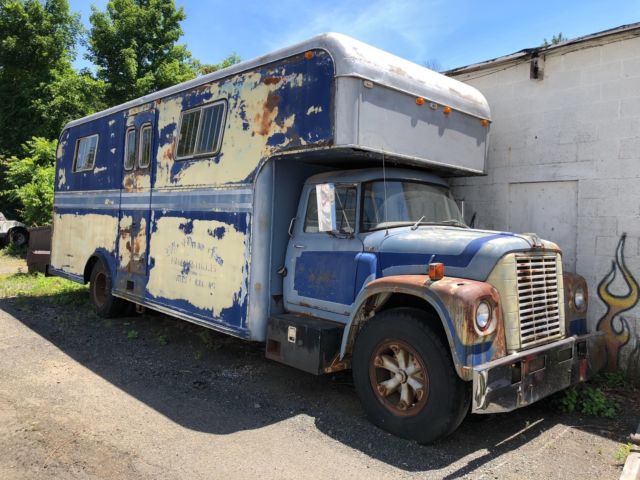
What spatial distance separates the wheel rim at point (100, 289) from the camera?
8500 mm

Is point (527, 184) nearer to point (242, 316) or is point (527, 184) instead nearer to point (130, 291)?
point (242, 316)

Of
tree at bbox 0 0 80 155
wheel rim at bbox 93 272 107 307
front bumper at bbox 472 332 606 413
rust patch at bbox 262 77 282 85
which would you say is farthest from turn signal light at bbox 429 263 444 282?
tree at bbox 0 0 80 155

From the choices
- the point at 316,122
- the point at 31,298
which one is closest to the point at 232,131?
the point at 316,122

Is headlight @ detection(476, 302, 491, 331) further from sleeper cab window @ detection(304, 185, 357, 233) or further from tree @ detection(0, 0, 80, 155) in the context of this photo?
tree @ detection(0, 0, 80, 155)

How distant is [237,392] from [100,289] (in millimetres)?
4352

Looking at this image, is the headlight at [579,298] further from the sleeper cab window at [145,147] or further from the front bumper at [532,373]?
the sleeper cab window at [145,147]

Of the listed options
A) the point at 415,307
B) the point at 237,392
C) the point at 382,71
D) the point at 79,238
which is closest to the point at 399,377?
the point at 415,307

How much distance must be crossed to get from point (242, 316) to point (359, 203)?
1.73 m

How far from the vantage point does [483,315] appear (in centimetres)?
387

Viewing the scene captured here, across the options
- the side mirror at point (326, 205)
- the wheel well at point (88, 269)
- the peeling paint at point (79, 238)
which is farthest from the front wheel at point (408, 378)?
the wheel well at point (88, 269)

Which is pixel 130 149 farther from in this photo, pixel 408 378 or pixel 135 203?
pixel 408 378

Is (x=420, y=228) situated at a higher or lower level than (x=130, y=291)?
higher

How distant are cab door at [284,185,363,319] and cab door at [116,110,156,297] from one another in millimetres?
2742

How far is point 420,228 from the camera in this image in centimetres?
492
